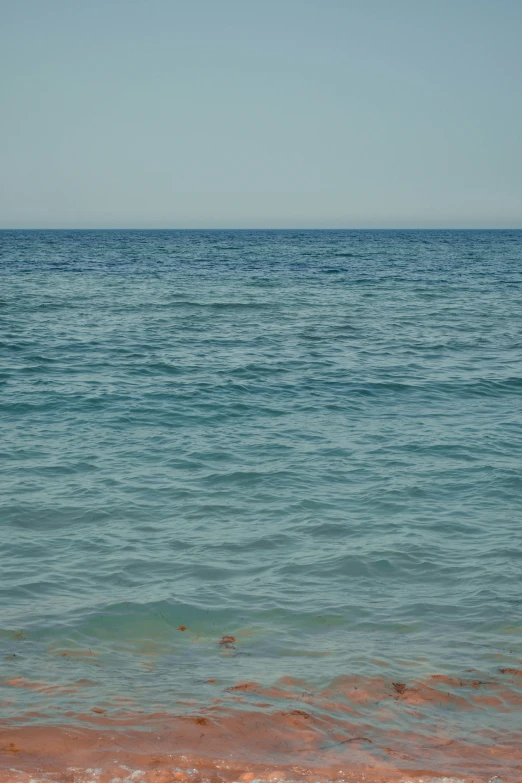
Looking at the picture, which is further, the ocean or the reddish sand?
the ocean

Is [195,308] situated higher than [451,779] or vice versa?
[195,308]

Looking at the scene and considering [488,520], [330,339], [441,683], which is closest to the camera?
[441,683]

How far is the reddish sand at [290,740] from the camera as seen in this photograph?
4727 mm

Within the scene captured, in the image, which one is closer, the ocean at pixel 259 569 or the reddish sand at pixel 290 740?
the reddish sand at pixel 290 740

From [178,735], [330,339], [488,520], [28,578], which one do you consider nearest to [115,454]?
[28,578]

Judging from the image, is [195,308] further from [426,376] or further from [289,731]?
[289,731]

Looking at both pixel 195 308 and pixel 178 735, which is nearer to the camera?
pixel 178 735

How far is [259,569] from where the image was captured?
8031 mm

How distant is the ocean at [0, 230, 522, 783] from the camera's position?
17.0ft

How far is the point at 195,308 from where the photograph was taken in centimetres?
3042

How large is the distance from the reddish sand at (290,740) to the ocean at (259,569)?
2 centimetres

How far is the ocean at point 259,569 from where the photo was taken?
→ 5.17 metres

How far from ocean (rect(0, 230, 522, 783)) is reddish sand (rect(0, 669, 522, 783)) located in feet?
0.06

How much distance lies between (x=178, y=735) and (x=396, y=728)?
153cm
